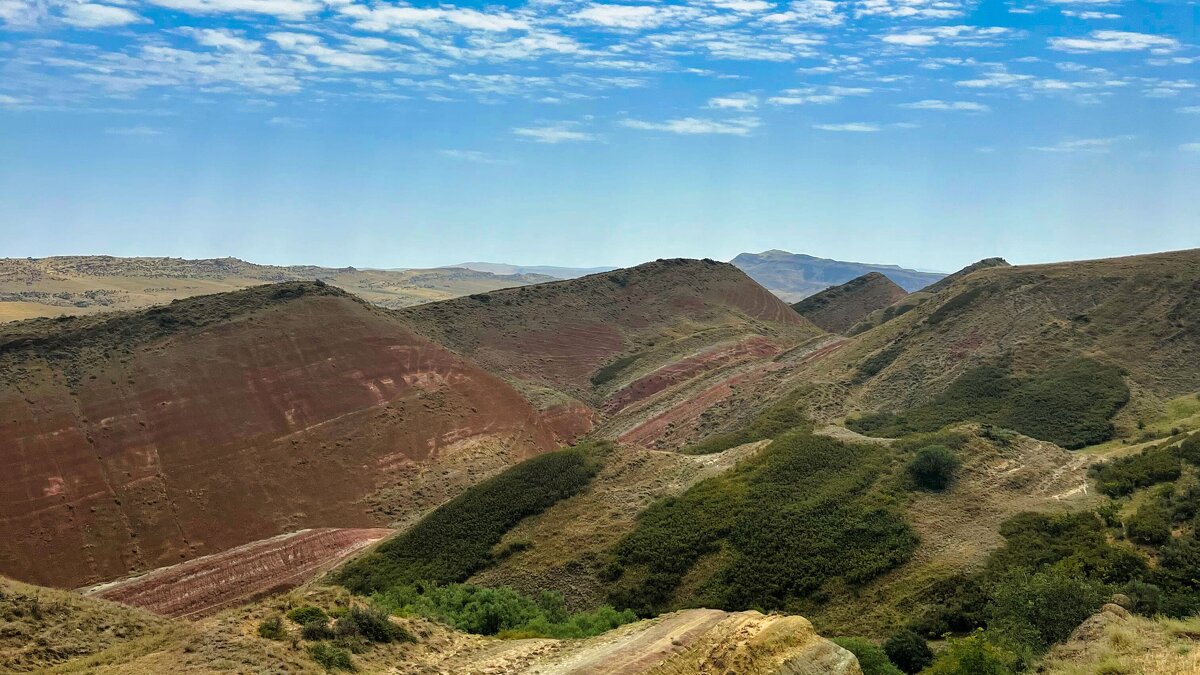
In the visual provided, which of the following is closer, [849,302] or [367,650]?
[367,650]

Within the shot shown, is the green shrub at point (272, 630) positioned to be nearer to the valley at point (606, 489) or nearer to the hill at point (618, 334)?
the valley at point (606, 489)

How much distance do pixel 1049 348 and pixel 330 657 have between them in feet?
172

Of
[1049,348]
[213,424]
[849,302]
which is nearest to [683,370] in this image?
[1049,348]

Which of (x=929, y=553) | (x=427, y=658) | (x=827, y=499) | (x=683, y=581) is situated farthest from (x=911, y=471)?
(x=427, y=658)

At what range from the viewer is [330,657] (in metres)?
14.7

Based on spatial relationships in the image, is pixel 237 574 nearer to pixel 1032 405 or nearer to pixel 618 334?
pixel 1032 405

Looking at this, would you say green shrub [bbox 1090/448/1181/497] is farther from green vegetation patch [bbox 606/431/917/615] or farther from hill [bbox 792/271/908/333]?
hill [bbox 792/271/908/333]

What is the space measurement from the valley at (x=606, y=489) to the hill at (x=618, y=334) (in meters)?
0.72

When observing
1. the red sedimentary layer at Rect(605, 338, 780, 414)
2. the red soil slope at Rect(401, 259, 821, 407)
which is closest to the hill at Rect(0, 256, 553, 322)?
the red soil slope at Rect(401, 259, 821, 407)

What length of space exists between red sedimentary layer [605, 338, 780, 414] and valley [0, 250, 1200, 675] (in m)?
0.38

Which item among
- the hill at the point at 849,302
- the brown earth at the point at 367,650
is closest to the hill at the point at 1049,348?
the brown earth at the point at 367,650

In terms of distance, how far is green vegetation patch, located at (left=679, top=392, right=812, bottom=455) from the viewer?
160 feet

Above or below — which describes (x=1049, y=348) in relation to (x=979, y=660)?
above

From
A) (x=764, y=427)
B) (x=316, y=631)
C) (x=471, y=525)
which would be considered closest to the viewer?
(x=316, y=631)
